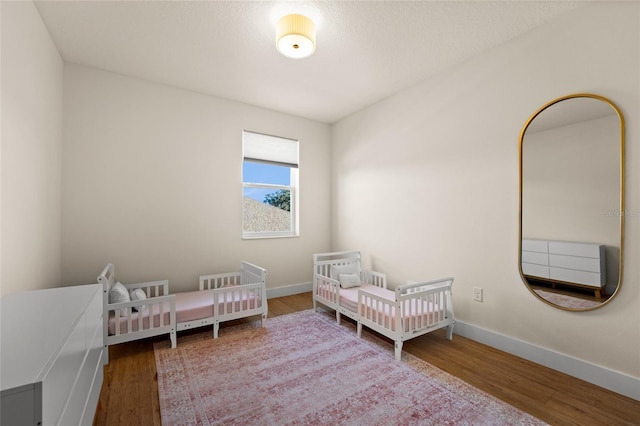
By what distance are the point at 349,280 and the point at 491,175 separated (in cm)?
177

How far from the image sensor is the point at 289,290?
13.1 feet

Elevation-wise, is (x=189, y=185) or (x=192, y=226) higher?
(x=189, y=185)

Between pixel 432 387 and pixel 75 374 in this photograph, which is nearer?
pixel 75 374

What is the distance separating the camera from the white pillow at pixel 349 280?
10.4ft

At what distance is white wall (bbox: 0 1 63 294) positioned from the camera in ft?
5.35

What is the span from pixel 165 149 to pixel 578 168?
378 cm

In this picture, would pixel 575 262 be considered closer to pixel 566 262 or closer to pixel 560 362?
pixel 566 262

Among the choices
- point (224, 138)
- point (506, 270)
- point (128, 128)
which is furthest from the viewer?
point (224, 138)

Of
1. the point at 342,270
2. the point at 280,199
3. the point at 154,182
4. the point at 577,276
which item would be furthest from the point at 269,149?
the point at 577,276

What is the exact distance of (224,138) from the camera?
3492 mm

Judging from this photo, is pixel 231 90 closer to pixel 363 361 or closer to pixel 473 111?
pixel 473 111

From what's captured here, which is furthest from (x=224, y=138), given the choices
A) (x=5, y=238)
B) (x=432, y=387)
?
(x=432, y=387)

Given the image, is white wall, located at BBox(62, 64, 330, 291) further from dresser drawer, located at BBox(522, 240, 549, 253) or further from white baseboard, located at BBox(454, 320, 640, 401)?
dresser drawer, located at BBox(522, 240, 549, 253)

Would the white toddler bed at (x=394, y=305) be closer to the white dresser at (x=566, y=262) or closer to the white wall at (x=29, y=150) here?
the white dresser at (x=566, y=262)
